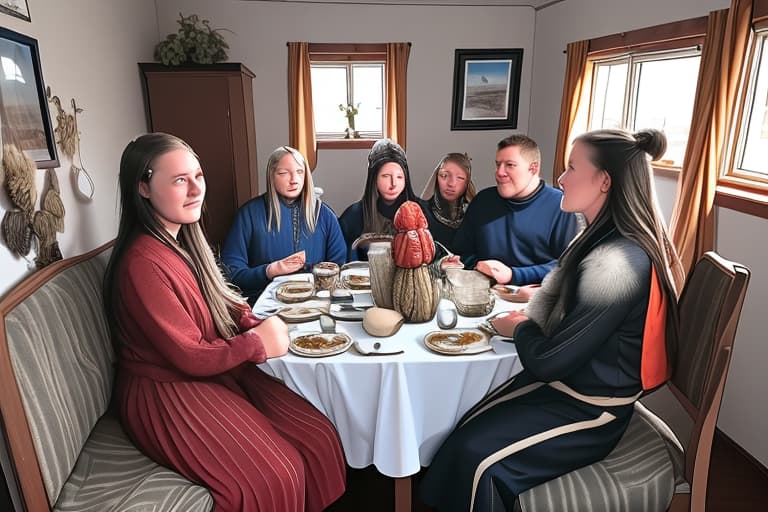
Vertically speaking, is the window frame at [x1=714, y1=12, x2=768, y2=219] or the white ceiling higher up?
the white ceiling

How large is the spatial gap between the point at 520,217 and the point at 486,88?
291 centimetres

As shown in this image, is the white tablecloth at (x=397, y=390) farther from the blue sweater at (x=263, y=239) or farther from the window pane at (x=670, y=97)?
the window pane at (x=670, y=97)

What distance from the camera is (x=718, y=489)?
2117 millimetres

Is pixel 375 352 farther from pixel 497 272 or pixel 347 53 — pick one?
pixel 347 53

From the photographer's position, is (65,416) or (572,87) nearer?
(65,416)

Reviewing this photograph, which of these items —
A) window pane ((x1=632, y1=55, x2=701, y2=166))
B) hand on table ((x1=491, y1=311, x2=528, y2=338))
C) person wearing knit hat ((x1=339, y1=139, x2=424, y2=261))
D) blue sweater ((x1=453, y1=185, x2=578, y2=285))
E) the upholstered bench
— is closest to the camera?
the upholstered bench

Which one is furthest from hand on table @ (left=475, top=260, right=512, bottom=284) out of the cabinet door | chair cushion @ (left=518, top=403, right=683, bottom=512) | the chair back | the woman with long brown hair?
the cabinet door

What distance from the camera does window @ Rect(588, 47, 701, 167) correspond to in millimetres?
3281

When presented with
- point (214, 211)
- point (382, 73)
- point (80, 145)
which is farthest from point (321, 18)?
point (80, 145)

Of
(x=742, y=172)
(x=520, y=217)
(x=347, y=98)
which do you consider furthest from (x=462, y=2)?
(x=520, y=217)

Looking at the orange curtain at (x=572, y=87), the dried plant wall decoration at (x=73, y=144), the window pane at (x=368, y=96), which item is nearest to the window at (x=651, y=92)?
the orange curtain at (x=572, y=87)

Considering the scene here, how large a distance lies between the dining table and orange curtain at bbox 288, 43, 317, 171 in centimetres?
344

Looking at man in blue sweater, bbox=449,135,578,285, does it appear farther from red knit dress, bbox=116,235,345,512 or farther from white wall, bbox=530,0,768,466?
red knit dress, bbox=116,235,345,512

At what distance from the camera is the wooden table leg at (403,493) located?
1595mm
